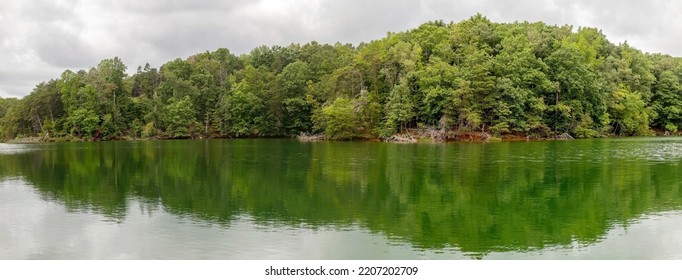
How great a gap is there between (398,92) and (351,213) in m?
43.1

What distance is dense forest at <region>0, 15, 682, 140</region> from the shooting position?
182 feet

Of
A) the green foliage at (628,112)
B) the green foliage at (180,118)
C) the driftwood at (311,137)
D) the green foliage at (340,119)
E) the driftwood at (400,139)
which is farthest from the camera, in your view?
the green foliage at (180,118)

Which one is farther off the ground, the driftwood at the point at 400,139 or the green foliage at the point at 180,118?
the green foliage at the point at 180,118

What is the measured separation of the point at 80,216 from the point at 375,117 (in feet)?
152

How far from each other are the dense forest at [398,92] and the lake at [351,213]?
29993 millimetres

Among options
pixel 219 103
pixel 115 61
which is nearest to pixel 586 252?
pixel 219 103

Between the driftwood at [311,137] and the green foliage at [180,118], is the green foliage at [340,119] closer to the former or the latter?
the driftwood at [311,137]

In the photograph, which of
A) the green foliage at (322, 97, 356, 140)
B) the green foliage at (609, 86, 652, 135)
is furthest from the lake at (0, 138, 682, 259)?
the green foliage at (609, 86, 652, 135)

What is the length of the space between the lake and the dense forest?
2999 centimetres

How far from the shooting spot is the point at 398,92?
56906 mm

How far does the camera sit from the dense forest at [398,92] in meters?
55.4

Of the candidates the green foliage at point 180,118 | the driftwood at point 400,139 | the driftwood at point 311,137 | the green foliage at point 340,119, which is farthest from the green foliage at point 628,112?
the green foliage at point 180,118

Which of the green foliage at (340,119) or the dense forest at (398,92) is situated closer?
the dense forest at (398,92)
